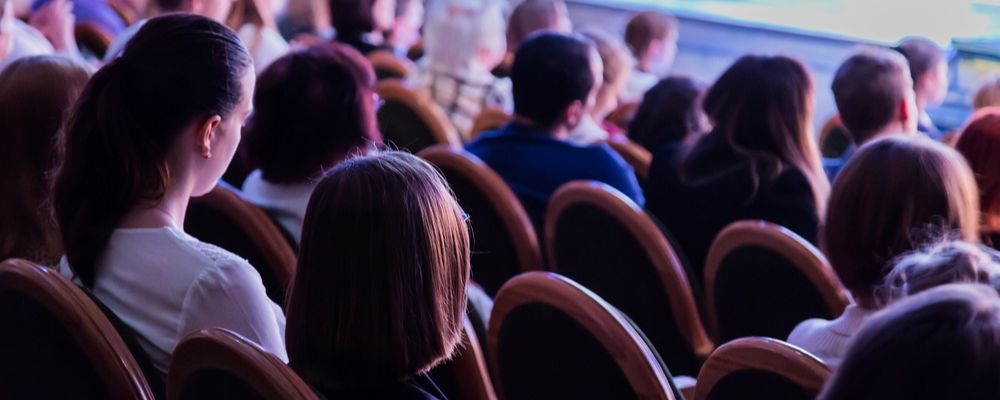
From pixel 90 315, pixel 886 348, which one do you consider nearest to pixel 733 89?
pixel 90 315

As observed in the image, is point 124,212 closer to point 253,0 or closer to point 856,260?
Result: point 856,260

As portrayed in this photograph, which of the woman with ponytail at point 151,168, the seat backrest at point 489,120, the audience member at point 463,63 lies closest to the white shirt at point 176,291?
the woman with ponytail at point 151,168

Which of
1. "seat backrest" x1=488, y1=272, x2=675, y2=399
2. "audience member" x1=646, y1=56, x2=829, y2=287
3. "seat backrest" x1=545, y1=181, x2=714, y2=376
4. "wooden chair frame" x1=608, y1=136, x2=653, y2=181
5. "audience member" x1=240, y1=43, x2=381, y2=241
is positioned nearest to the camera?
"seat backrest" x1=488, y1=272, x2=675, y2=399

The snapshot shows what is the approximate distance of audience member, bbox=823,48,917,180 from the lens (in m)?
3.16

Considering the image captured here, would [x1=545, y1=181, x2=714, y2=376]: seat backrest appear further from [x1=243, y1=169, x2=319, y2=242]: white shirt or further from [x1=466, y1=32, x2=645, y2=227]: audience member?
[x1=243, y1=169, x2=319, y2=242]: white shirt

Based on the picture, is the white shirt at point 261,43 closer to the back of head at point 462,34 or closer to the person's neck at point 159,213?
the back of head at point 462,34

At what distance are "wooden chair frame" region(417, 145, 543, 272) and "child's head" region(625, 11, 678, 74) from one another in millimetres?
3310

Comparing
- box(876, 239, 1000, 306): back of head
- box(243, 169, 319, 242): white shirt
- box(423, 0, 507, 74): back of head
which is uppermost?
box(876, 239, 1000, 306): back of head

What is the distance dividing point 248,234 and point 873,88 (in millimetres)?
1698

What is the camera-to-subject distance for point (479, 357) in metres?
1.61

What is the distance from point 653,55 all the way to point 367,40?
1.34 metres

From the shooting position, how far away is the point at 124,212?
177cm

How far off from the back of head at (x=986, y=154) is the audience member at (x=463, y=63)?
2.46 meters

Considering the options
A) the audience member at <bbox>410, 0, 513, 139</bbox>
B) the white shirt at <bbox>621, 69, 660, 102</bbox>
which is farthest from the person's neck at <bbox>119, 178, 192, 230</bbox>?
the white shirt at <bbox>621, 69, 660, 102</bbox>
